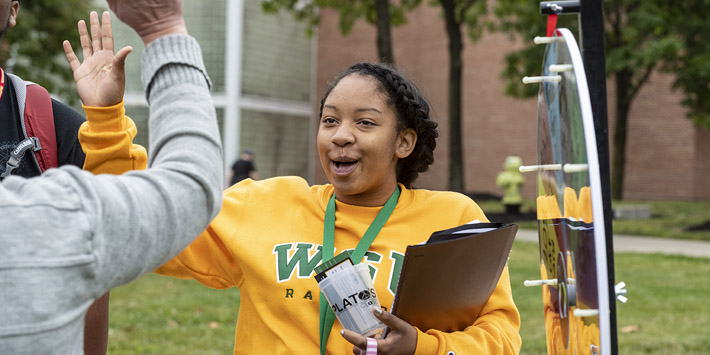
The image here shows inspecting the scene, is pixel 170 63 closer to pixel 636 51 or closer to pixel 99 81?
pixel 99 81

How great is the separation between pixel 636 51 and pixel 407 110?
17.8 m

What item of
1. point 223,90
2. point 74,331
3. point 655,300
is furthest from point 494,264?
point 223,90

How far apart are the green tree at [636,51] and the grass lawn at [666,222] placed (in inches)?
84.5

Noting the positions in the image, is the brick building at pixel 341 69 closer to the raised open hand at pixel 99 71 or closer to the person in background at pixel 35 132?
the person in background at pixel 35 132

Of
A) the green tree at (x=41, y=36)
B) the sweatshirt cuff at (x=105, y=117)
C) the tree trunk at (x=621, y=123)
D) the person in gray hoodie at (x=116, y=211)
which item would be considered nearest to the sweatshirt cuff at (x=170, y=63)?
the person in gray hoodie at (x=116, y=211)

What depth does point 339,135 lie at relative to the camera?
89.1 inches

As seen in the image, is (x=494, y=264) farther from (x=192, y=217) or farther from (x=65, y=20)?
(x=65, y=20)

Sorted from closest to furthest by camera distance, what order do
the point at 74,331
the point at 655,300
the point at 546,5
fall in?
the point at 74,331, the point at 546,5, the point at 655,300

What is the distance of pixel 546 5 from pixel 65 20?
16.8m

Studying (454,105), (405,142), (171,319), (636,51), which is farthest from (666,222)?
(405,142)

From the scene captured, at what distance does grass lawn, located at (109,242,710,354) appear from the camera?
5695 mm

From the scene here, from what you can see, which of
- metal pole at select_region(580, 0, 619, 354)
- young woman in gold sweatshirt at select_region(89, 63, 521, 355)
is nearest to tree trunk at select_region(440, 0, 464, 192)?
young woman in gold sweatshirt at select_region(89, 63, 521, 355)

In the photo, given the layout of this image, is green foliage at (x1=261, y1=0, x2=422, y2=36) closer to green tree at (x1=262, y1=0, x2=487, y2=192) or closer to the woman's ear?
green tree at (x1=262, y1=0, x2=487, y2=192)

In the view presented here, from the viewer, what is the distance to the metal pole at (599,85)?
1634 millimetres
